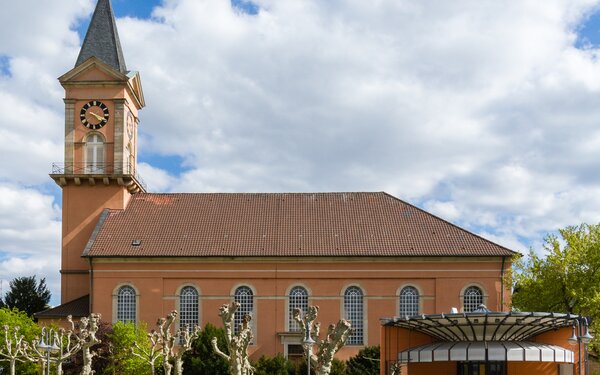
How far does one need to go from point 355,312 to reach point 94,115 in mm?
23547

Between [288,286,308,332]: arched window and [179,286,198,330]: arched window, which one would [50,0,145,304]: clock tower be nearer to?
[179,286,198,330]: arched window

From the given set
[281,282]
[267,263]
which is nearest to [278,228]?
[267,263]

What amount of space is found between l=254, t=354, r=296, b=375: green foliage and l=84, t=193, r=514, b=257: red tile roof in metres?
9.15

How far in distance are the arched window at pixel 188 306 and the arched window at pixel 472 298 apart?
59.0 feet

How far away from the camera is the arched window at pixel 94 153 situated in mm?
64438

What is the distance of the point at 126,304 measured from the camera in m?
60.3

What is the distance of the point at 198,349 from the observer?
53562 mm

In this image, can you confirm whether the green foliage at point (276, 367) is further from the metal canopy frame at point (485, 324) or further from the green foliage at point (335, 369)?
the metal canopy frame at point (485, 324)

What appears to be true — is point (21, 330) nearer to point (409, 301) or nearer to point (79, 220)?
point (79, 220)

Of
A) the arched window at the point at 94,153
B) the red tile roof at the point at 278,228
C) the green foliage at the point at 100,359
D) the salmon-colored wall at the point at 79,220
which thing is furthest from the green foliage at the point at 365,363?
the arched window at the point at 94,153

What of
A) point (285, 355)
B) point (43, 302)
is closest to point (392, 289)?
point (285, 355)

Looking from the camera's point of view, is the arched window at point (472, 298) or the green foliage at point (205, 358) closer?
the green foliage at point (205, 358)

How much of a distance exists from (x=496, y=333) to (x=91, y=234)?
31.3 meters

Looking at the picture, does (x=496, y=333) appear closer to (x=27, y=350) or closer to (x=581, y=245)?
(x=581, y=245)
